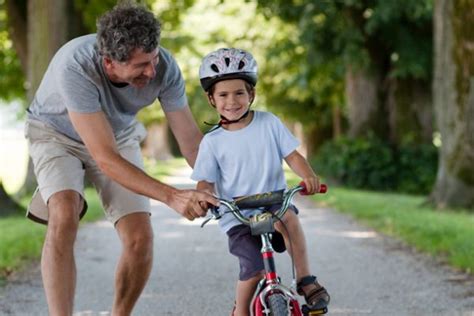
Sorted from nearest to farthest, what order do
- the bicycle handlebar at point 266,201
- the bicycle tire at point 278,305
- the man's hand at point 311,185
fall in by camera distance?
the bicycle tire at point 278,305 → the bicycle handlebar at point 266,201 → the man's hand at point 311,185

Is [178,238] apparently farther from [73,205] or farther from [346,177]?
[346,177]

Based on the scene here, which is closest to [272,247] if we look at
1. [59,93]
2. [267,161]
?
[267,161]

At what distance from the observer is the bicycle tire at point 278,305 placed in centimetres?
462

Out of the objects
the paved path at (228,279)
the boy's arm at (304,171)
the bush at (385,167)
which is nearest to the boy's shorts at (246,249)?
the boy's arm at (304,171)

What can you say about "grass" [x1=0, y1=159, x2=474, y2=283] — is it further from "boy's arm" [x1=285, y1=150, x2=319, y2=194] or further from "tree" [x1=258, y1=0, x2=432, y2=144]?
"tree" [x1=258, y1=0, x2=432, y2=144]

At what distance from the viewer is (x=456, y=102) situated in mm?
16438

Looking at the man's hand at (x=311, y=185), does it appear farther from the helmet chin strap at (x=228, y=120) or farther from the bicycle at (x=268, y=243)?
the helmet chin strap at (x=228, y=120)

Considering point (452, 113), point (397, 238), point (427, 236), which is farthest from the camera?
point (452, 113)

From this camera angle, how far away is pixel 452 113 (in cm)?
1655

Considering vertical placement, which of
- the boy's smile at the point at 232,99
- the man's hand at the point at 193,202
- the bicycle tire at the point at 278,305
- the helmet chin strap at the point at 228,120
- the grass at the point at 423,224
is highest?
the boy's smile at the point at 232,99

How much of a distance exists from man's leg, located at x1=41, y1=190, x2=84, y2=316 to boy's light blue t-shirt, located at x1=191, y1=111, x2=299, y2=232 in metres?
0.72

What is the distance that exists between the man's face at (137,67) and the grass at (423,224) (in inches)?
184

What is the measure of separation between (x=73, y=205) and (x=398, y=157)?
814 inches

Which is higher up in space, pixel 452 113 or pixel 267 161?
pixel 267 161
